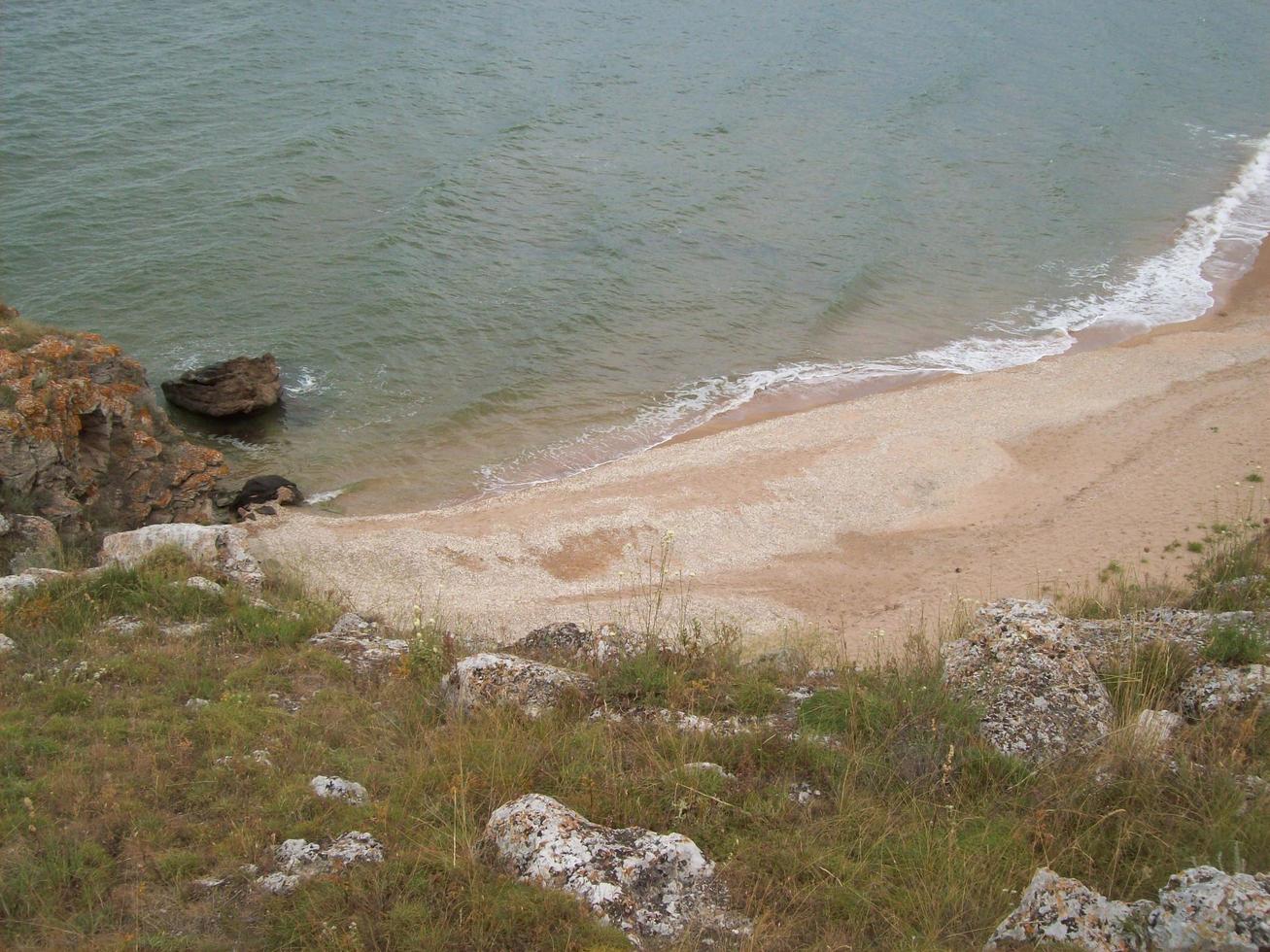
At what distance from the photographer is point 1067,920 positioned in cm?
470

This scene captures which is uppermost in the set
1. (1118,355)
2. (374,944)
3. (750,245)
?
(374,944)

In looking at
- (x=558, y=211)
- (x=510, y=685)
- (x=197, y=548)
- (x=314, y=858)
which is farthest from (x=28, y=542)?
(x=558, y=211)

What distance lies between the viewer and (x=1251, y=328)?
24.2 meters

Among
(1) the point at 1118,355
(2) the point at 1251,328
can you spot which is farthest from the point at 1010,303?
(2) the point at 1251,328

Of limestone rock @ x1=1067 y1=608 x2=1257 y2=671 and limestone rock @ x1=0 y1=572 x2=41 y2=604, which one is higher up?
limestone rock @ x1=0 y1=572 x2=41 y2=604

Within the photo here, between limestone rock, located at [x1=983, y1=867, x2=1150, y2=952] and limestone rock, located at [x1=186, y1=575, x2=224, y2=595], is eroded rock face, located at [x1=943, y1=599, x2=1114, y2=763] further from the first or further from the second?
limestone rock, located at [x1=186, y1=575, x2=224, y2=595]

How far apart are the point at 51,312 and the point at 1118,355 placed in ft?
74.6

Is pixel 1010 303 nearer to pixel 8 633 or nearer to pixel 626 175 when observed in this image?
pixel 626 175

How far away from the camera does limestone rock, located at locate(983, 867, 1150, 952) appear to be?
4641 mm

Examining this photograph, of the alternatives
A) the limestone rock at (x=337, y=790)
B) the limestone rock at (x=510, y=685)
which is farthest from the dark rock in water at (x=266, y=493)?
the limestone rock at (x=337, y=790)

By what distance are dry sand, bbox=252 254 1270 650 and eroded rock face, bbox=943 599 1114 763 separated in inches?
189

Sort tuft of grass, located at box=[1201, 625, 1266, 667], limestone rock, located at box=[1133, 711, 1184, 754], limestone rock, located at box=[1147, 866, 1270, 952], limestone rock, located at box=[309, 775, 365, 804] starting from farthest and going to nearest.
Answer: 1. tuft of grass, located at box=[1201, 625, 1266, 667]
2. limestone rock, located at box=[1133, 711, 1184, 754]
3. limestone rock, located at box=[309, 775, 365, 804]
4. limestone rock, located at box=[1147, 866, 1270, 952]

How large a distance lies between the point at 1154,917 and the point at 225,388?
685 inches

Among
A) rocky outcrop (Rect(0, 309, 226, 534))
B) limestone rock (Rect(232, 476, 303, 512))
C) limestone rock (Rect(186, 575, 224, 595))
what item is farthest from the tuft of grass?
limestone rock (Rect(232, 476, 303, 512))
